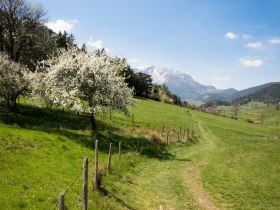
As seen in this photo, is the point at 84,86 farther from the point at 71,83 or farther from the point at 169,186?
the point at 169,186

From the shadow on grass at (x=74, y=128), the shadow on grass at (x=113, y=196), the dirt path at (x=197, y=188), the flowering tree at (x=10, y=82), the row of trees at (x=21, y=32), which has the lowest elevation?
the dirt path at (x=197, y=188)

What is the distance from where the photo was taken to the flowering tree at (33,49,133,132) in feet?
137

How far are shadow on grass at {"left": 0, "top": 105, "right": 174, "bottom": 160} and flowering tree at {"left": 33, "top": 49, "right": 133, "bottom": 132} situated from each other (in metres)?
3.33

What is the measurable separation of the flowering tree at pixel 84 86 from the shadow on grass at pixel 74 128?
3.33 metres

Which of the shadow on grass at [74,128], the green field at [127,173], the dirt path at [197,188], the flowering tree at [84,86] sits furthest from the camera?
the flowering tree at [84,86]

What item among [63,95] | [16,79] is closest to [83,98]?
[63,95]

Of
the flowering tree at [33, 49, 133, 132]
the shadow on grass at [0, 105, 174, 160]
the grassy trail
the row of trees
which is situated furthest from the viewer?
the row of trees

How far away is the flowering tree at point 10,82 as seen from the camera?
4053 cm

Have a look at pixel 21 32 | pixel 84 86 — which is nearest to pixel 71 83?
pixel 84 86

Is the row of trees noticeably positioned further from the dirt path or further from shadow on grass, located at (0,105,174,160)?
the dirt path

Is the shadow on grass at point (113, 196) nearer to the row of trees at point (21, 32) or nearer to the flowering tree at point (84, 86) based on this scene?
the flowering tree at point (84, 86)

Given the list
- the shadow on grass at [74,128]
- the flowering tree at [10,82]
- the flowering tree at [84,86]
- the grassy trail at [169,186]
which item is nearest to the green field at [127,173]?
the grassy trail at [169,186]

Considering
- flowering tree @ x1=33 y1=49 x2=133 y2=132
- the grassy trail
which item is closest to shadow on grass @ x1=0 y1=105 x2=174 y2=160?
flowering tree @ x1=33 y1=49 x2=133 y2=132

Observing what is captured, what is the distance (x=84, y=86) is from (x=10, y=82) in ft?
31.2
